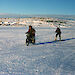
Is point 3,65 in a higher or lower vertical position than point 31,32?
lower

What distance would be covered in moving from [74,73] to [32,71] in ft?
5.83

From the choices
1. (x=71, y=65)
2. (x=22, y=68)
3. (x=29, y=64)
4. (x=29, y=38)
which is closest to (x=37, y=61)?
(x=29, y=64)

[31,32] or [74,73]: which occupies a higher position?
[31,32]

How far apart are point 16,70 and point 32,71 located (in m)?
0.69

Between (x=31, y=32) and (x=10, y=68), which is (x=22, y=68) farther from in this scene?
(x=31, y=32)

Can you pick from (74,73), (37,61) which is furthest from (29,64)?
(74,73)

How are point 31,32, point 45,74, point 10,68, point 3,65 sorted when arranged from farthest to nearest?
point 31,32
point 3,65
point 10,68
point 45,74

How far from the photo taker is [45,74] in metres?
5.49

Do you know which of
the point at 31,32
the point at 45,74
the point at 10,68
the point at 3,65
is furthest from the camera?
the point at 31,32

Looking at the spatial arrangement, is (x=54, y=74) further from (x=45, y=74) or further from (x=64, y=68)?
(x=64, y=68)

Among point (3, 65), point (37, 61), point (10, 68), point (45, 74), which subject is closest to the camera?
point (45, 74)

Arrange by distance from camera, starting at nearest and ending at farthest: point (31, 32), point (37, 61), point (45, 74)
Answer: point (45, 74)
point (37, 61)
point (31, 32)

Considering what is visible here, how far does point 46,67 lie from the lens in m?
6.29

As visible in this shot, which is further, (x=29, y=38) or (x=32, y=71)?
(x=29, y=38)
